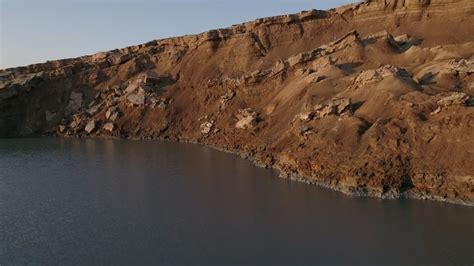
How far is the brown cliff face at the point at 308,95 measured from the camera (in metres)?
32.0

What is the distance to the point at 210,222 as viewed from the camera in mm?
25953

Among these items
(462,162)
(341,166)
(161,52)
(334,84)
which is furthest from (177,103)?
(462,162)

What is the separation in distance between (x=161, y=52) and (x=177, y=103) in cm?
1236

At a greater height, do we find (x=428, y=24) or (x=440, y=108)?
(x=428, y=24)

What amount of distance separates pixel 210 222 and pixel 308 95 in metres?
22.9

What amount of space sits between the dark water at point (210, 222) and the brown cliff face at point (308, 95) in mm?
3160

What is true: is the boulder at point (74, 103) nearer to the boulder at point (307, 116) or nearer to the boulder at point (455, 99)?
the boulder at point (307, 116)

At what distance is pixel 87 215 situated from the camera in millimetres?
27719

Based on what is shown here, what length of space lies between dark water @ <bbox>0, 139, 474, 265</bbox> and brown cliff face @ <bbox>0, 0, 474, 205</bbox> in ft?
10.4

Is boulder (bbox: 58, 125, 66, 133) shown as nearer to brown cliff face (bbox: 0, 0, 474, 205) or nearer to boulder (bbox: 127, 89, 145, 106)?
brown cliff face (bbox: 0, 0, 474, 205)

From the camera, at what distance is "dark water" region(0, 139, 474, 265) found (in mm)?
21750

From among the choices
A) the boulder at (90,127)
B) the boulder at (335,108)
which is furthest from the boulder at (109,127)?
the boulder at (335,108)

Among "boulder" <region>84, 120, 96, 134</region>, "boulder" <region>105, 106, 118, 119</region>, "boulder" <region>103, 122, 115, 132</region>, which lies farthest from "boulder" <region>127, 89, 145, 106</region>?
"boulder" <region>84, 120, 96, 134</region>

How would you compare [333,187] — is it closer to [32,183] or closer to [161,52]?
[32,183]
